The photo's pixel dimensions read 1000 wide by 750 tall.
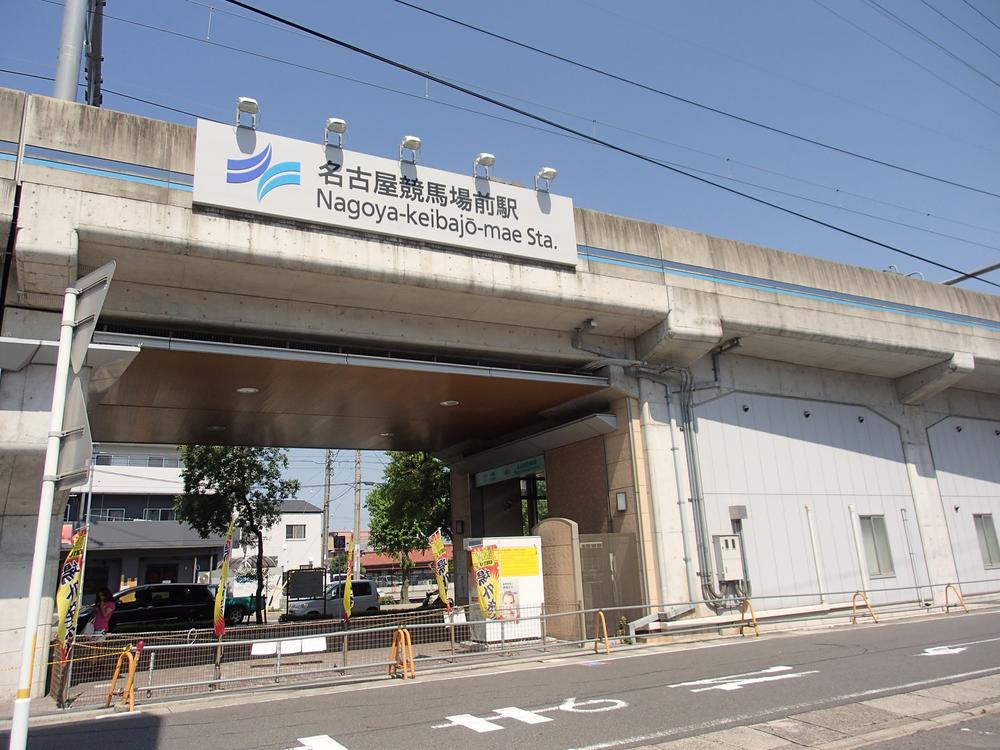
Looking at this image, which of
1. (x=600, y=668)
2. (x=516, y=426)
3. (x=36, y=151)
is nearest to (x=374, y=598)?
(x=516, y=426)

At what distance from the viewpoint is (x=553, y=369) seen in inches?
688

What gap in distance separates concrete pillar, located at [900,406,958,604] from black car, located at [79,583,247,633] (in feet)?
78.5

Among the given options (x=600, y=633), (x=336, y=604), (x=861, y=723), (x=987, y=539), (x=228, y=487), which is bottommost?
(x=861, y=723)

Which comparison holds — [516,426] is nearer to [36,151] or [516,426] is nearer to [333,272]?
[333,272]

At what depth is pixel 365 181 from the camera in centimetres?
1365

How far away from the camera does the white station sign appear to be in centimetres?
1254

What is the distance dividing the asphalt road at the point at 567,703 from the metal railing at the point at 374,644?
1.19 metres

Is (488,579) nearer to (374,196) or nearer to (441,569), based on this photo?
(441,569)

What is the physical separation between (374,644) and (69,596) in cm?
600

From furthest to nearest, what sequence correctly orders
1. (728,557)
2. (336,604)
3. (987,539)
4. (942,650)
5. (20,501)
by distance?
(336,604)
(987,539)
(728,557)
(942,650)
(20,501)

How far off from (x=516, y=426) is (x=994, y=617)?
1314cm

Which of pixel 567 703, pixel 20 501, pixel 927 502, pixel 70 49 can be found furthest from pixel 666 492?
pixel 70 49

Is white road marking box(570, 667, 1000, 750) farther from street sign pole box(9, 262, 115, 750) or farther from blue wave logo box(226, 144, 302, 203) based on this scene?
blue wave logo box(226, 144, 302, 203)

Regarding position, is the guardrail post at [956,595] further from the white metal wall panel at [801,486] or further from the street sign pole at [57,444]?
the street sign pole at [57,444]
